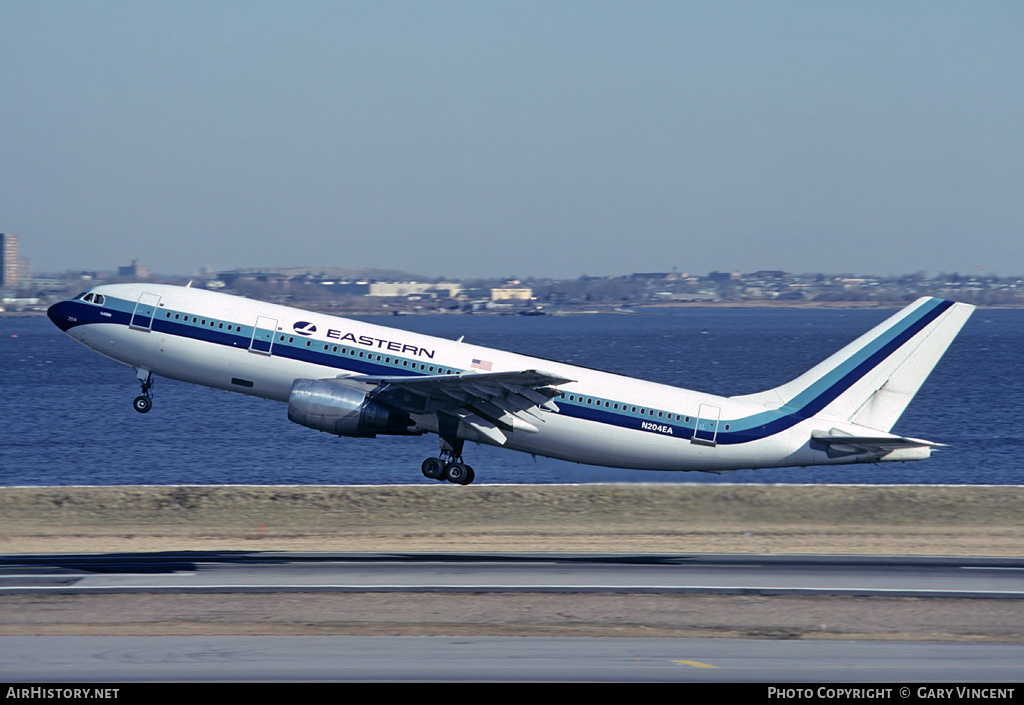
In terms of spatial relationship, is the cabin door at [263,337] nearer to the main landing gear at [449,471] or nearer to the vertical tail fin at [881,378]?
the main landing gear at [449,471]

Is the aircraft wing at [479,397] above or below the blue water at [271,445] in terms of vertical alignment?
above

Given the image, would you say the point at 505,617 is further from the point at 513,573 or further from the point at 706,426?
the point at 706,426

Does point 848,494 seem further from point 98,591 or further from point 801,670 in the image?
point 98,591

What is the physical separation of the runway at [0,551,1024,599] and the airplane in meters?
3.87

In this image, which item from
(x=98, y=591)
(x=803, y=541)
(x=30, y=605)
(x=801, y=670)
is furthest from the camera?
(x=803, y=541)

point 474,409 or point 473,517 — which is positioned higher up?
point 474,409

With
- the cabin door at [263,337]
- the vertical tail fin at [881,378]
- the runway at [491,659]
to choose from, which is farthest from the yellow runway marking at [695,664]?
the cabin door at [263,337]

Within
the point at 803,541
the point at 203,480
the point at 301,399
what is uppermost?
the point at 301,399

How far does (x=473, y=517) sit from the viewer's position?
50.8 metres

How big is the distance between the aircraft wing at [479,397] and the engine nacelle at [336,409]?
45 cm

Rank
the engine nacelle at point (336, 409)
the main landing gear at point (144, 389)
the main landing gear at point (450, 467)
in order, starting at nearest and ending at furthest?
1. the engine nacelle at point (336, 409)
2. the main landing gear at point (450, 467)
3. the main landing gear at point (144, 389)

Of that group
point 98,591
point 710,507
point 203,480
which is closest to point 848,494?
point 710,507

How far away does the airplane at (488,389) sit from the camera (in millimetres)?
37938
